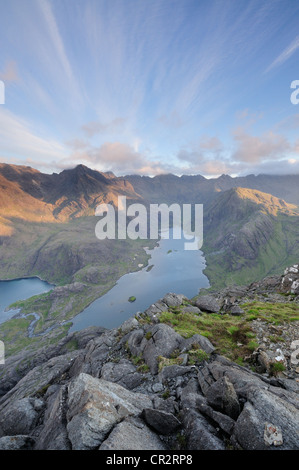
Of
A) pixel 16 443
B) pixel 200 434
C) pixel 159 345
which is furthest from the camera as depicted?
pixel 159 345

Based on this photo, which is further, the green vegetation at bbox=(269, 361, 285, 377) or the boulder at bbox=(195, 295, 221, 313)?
the boulder at bbox=(195, 295, 221, 313)

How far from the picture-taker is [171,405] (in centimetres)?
1138

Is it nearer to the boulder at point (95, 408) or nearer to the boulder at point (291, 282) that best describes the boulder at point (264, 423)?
the boulder at point (95, 408)

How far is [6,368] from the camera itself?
95.2 meters

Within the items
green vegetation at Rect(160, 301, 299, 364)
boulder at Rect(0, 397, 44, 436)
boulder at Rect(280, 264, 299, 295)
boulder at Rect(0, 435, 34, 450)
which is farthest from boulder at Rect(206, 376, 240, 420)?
boulder at Rect(280, 264, 299, 295)

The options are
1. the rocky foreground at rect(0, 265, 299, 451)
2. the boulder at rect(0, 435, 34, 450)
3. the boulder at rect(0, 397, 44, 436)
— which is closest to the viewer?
the rocky foreground at rect(0, 265, 299, 451)

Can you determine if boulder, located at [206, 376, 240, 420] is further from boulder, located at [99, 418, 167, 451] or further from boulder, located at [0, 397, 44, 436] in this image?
boulder, located at [0, 397, 44, 436]

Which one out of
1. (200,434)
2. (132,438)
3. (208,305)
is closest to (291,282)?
(208,305)

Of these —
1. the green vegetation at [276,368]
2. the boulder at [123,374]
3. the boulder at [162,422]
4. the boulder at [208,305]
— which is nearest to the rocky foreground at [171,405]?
the boulder at [162,422]

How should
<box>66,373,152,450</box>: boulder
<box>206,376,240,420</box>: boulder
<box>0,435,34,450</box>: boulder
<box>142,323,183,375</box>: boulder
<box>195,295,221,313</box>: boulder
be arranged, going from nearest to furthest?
<box>66,373,152,450</box>: boulder → <box>206,376,240,420</box>: boulder → <box>0,435,34,450</box>: boulder → <box>142,323,183,375</box>: boulder → <box>195,295,221,313</box>: boulder

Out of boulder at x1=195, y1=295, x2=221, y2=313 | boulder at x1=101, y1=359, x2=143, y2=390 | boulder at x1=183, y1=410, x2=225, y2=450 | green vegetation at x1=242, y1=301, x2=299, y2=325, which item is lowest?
boulder at x1=101, y1=359, x2=143, y2=390

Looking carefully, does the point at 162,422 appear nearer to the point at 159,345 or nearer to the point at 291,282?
the point at 159,345

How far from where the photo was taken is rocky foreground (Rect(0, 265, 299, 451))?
798 centimetres
